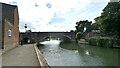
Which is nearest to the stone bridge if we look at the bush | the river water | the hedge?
the bush

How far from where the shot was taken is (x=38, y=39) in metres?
78.4

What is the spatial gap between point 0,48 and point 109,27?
2938 centimetres

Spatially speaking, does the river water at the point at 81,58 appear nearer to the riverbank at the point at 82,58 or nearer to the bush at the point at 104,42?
the riverbank at the point at 82,58

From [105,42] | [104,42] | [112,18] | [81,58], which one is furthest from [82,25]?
[81,58]

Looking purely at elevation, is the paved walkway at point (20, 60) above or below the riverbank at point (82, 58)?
above

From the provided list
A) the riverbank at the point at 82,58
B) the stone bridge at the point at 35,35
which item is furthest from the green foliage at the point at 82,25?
the riverbank at the point at 82,58

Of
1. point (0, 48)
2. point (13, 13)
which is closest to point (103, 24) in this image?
point (13, 13)

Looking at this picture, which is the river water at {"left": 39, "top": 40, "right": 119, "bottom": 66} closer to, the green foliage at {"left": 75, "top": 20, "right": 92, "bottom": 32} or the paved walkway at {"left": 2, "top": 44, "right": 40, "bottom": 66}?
the paved walkway at {"left": 2, "top": 44, "right": 40, "bottom": 66}

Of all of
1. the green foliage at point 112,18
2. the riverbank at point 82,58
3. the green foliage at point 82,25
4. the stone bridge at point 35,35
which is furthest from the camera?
the green foliage at point 82,25

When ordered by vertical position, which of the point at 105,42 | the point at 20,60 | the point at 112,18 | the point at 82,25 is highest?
the point at 82,25

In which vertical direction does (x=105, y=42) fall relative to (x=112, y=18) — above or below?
below

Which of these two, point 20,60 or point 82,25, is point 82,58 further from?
point 82,25

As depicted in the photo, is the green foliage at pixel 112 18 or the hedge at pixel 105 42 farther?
the hedge at pixel 105 42

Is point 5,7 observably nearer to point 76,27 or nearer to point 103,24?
point 103,24
